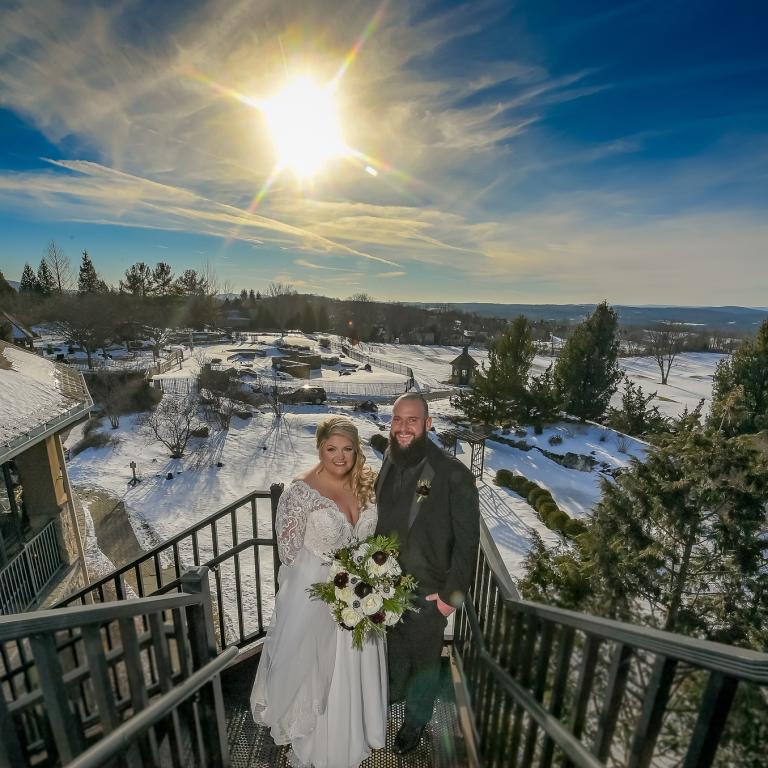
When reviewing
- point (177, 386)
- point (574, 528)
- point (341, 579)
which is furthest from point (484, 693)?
point (177, 386)

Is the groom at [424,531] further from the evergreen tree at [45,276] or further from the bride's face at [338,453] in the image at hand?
the evergreen tree at [45,276]

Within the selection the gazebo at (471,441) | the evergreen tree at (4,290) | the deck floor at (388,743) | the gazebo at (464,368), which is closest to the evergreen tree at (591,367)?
the gazebo at (471,441)

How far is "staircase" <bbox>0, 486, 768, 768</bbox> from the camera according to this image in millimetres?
1164

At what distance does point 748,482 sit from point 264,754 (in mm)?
7617

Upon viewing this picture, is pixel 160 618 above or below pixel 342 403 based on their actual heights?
above

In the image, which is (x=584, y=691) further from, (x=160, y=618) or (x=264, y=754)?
(x=264, y=754)

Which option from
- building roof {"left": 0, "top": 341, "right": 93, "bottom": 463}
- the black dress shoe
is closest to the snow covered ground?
building roof {"left": 0, "top": 341, "right": 93, "bottom": 463}

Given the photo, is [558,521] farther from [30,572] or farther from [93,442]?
[93,442]

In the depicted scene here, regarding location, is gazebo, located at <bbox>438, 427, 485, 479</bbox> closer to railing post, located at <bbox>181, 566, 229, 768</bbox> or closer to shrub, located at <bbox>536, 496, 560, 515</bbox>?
shrub, located at <bbox>536, 496, 560, 515</bbox>

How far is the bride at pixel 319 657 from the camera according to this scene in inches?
104

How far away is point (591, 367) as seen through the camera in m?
25.2

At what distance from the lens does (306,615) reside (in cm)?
268

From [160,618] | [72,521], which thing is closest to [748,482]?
[160,618]

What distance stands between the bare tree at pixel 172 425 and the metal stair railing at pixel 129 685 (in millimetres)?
17312
